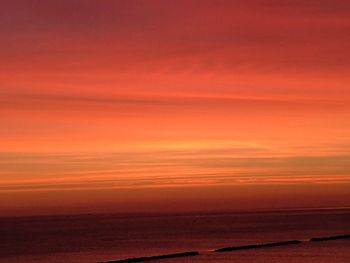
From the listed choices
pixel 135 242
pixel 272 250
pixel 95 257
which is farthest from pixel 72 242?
pixel 272 250

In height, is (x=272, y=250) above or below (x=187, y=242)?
below

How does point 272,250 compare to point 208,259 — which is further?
point 272,250

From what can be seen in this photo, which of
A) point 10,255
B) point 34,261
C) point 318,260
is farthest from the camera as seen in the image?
point 10,255

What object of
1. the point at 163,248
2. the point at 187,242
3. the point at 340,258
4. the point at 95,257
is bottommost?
the point at 340,258

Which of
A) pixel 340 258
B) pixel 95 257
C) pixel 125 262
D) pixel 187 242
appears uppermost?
pixel 187 242

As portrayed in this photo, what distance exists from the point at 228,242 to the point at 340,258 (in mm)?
34858

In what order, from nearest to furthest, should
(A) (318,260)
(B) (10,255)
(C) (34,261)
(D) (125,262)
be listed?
(D) (125,262)
(A) (318,260)
(C) (34,261)
(B) (10,255)

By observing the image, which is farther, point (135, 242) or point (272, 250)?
point (135, 242)

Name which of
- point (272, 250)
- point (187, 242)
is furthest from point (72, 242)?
point (272, 250)

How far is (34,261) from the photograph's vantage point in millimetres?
84250

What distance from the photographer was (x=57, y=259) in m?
85.8

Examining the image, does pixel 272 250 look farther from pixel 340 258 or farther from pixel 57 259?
pixel 57 259

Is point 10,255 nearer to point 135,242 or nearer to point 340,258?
point 135,242

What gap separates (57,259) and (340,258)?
29.4 m
